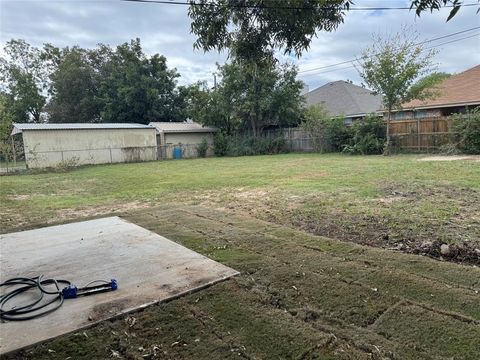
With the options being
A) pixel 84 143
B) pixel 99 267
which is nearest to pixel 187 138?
pixel 84 143

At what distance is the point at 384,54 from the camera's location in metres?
15.6

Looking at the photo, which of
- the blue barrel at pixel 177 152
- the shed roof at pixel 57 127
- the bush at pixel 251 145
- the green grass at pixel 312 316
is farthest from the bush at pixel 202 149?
the green grass at pixel 312 316

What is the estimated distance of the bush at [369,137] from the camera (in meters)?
17.4

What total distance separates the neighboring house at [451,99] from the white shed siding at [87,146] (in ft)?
47.0

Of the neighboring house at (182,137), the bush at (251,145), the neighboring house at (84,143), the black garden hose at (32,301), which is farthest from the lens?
the neighboring house at (182,137)

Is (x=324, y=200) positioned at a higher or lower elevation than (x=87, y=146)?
lower

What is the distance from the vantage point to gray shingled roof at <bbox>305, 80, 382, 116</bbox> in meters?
22.9

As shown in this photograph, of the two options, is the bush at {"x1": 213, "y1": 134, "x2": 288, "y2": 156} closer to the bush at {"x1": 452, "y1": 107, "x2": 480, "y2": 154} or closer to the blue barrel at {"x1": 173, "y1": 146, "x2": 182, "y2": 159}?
the blue barrel at {"x1": 173, "y1": 146, "x2": 182, "y2": 159}

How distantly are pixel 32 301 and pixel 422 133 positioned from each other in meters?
17.1

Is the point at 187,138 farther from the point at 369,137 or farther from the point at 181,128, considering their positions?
the point at 369,137

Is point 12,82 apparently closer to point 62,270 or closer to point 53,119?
point 53,119

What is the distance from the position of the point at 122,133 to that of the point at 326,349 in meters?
21.0

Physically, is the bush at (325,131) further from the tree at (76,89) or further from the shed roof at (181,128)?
the tree at (76,89)

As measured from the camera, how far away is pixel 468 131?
1407cm
